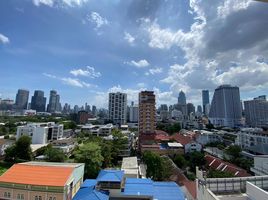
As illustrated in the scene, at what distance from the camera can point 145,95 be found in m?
44.2

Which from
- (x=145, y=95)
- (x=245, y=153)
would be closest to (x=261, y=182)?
(x=245, y=153)

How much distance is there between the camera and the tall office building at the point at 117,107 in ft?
246

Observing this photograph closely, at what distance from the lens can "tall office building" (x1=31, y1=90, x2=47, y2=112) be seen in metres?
142

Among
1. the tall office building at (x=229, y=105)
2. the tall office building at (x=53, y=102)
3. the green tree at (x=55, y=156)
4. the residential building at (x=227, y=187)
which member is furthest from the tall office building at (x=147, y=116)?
the tall office building at (x=53, y=102)

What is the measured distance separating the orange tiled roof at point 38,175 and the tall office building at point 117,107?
5919cm

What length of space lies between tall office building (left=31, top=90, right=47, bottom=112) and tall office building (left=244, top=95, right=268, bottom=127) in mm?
127508

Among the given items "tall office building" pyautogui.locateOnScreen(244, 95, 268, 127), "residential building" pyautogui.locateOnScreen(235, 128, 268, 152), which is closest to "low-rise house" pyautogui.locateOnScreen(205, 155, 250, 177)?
"residential building" pyautogui.locateOnScreen(235, 128, 268, 152)

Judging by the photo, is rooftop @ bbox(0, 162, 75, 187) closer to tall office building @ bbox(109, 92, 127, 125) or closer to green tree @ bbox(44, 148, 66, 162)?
green tree @ bbox(44, 148, 66, 162)

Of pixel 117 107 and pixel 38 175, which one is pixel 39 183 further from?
pixel 117 107

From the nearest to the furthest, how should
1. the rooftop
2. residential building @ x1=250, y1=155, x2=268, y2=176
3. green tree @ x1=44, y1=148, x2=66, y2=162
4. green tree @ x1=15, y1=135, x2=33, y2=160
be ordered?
the rooftop, residential building @ x1=250, y1=155, x2=268, y2=176, green tree @ x1=44, y1=148, x2=66, y2=162, green tree @ x1=15, y1=135, x2=33, y2=160

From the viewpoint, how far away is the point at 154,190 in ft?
52.7

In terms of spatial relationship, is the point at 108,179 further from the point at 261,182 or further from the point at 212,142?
the point at 212,142

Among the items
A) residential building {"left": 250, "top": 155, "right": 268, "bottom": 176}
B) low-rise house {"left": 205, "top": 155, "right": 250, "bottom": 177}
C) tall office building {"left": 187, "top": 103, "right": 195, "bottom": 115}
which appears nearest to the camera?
residential building {"left": 250, "top": 155, "right": 268, "bottom": 176}

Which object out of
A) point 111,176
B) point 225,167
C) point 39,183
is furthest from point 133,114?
point 39,183
